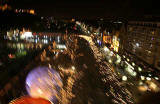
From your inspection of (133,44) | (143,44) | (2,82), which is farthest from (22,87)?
(133,44)

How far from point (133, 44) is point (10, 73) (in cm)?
2950

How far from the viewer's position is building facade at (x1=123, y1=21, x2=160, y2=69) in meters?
23.1

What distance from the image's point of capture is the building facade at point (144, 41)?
910 inches

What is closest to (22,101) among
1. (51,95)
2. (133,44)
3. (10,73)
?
(51,95)

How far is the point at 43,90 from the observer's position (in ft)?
23.3

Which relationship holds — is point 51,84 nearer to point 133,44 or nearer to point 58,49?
point 58,49

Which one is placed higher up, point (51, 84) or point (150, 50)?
point (51, 84)

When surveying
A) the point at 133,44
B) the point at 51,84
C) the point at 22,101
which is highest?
the point at 22,101

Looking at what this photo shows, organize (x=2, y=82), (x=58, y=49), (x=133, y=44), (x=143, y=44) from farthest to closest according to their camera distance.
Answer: (x=133, y=44) → (x=143, y=44) → (x=58, y=49) → (x=2, y=82)

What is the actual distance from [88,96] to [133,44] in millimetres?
29374

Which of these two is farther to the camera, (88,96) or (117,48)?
(117,48)

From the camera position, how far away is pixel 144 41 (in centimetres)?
3047

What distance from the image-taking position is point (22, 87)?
7.23 metres

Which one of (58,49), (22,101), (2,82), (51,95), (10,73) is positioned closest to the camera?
(22,101)
